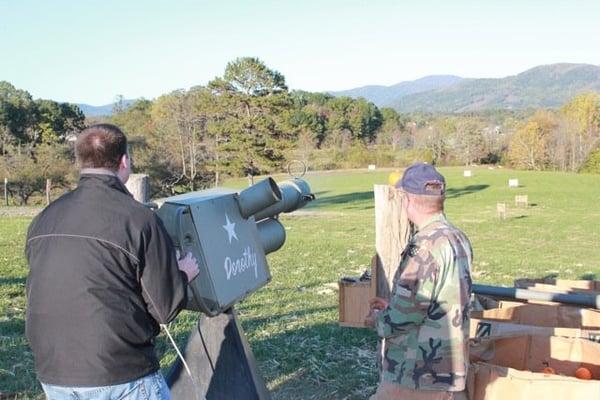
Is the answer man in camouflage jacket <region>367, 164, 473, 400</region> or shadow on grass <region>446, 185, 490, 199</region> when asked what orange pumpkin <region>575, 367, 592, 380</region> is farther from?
shadow on grass <region>446, 185, 490, 199</region>

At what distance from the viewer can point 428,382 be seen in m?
3.53

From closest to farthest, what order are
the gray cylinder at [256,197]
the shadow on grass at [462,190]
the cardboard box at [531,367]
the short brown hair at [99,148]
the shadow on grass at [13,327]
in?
1. the short brown hair at [99,148]
2. the cardboard box at [531,367]
3. the gray cylinder at [256,197]
4. the shadow on grass at [13,327]
5. the shadow on grass at [462,190]

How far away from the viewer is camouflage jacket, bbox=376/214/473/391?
342 cm

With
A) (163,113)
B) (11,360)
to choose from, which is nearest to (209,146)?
(163,113)

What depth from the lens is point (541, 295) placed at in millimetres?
5133

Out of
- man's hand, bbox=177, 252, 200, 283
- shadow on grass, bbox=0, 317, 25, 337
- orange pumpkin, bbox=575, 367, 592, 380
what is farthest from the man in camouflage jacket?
shadow on grass, bbox=0, 317, 25, 337

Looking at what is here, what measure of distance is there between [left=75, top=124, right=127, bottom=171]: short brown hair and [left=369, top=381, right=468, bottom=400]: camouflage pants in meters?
1.85

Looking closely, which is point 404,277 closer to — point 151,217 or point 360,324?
point 151,217

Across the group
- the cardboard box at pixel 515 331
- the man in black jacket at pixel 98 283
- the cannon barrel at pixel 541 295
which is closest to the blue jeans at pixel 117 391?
the man in black jacket at pixel 98 283

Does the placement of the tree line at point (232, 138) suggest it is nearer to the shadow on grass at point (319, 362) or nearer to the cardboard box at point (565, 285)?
the shadow on grass at point (319, 362)

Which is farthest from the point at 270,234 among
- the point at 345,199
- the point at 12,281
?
the point at 345,199

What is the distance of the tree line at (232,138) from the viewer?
46.3 metres

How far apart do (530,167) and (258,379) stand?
84418 mm

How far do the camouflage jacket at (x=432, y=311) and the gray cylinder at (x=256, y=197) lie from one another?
834 millimetres
